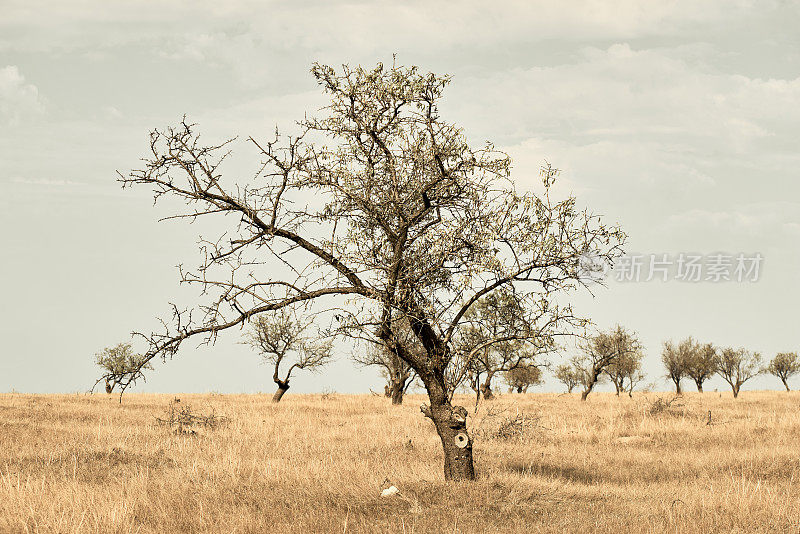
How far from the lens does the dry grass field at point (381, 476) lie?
10359mm

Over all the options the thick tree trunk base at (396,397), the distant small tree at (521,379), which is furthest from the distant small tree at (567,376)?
the thick tree trunk base at (396,397)

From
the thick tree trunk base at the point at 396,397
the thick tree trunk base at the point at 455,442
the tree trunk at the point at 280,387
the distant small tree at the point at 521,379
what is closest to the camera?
the thick tree trunk base at the point at 455,442

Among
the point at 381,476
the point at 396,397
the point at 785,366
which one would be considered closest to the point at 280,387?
the point at 396,397

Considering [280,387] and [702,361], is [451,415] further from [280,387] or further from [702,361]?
[702,361]

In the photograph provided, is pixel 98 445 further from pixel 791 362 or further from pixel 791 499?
pixel 791 362

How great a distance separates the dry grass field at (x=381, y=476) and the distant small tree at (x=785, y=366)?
6028 cm

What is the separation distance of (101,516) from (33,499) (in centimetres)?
195

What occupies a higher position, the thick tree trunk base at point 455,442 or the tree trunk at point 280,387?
the thick tree trunk base at point 455,442

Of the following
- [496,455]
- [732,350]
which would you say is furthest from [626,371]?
[496,455]

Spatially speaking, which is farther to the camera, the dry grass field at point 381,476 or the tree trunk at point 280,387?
the tree trunk at point 280,387

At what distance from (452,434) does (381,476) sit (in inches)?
75.8

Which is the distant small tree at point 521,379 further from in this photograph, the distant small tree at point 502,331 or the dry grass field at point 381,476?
the distant small tree at point 502,331

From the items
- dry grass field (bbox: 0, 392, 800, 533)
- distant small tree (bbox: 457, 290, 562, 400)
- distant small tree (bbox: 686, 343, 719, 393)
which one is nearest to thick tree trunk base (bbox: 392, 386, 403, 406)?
dry grass field (bbox: 0, 392, 800, 533)

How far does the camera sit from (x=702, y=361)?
69.7 metres
